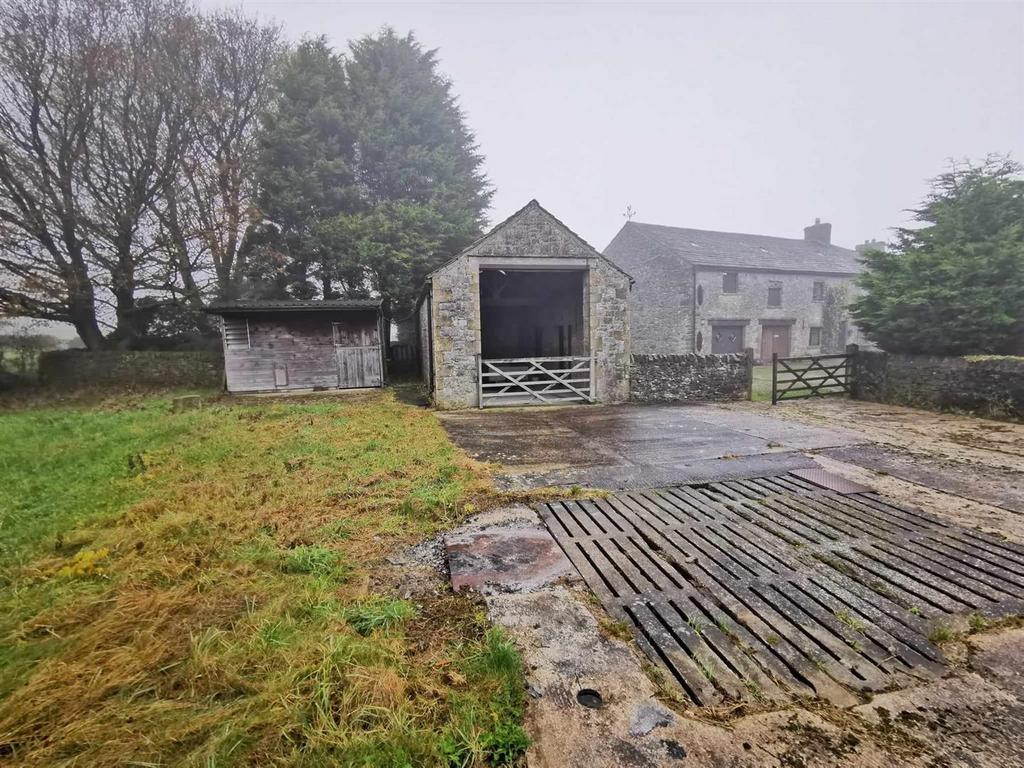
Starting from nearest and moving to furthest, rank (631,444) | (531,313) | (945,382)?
(631,444)
(945,382)
(531,313)

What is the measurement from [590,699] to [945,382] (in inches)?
528

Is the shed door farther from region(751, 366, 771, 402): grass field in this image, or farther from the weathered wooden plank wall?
region(751, 366, 771, 402): grass field

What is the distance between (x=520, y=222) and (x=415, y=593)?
11.0m

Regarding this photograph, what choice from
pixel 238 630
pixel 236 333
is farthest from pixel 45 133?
pixel 238 630

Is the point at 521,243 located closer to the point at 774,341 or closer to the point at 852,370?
the point at 852,370

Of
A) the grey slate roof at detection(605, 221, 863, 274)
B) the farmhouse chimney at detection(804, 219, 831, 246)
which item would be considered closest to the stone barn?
the grey slate roof at detection(605, 221, 863, 274)

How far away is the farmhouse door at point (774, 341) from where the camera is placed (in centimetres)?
2622

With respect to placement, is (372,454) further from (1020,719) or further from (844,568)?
(1020,719)

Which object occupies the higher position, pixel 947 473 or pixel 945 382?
pixel 945 382

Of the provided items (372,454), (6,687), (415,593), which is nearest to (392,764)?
(415,593)

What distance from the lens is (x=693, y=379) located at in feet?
43.9

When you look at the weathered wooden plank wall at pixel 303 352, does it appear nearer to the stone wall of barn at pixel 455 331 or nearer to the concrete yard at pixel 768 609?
the stone wall of barn at pixel 455 331

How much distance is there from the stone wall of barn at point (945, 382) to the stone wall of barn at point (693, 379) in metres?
3.30

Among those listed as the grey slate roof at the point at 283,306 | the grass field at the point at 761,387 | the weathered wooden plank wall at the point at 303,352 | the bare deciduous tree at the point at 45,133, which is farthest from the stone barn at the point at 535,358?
the bare deciduous tree at the point at 45,133
